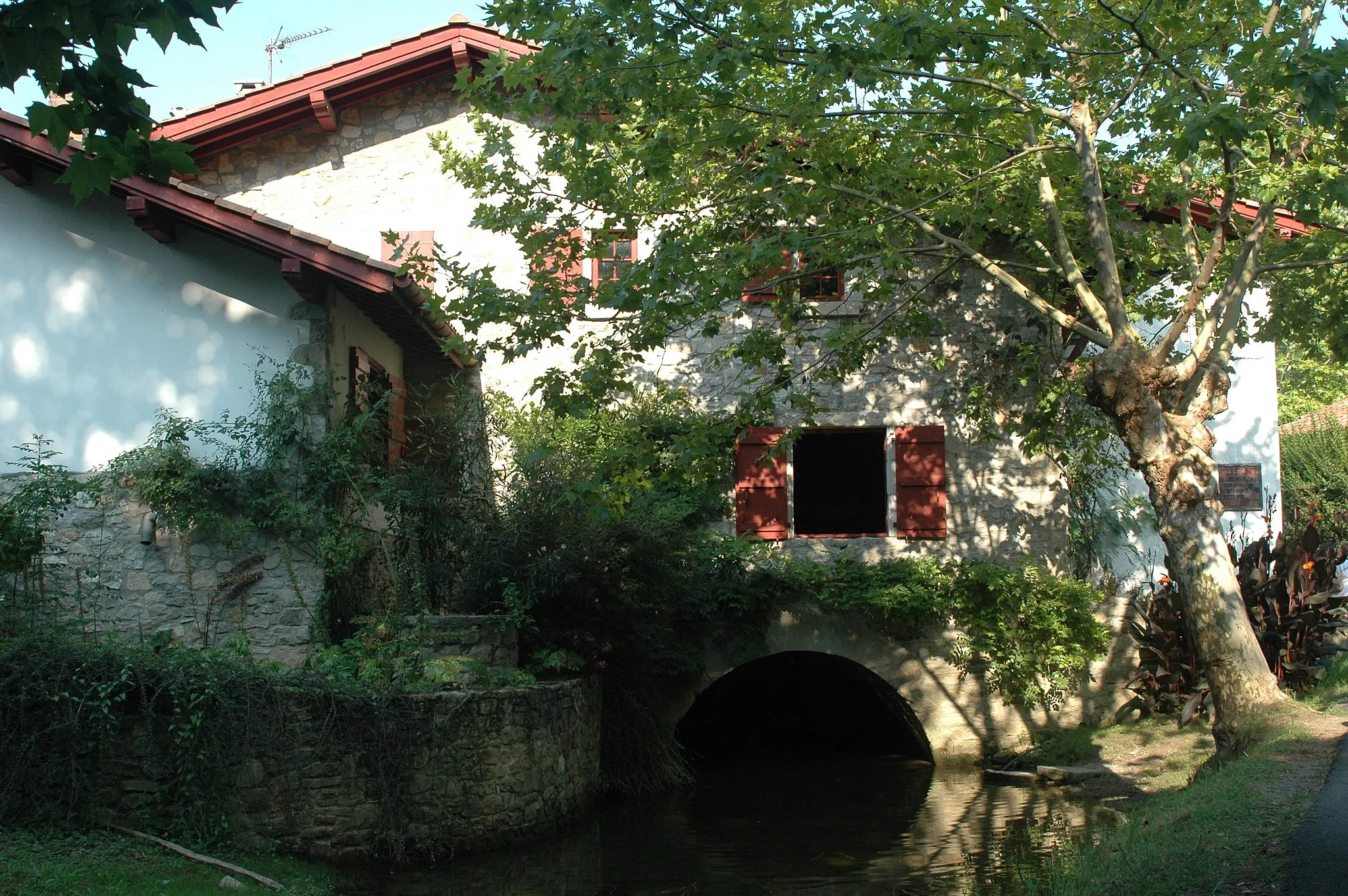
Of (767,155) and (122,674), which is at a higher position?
(767,155)

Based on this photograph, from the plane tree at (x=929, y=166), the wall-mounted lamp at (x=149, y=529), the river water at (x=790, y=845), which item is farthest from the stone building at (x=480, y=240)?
the wall-mounted lamp at (x=149, y=529)

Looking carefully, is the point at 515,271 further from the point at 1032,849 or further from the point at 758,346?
the point at 1032,849

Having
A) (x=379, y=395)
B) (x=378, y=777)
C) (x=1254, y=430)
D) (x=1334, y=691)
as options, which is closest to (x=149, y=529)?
(x=379, y=395)

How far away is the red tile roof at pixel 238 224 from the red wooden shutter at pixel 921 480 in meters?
5.89

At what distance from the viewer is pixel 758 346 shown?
31.2 feet

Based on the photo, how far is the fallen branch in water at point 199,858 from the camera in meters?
6.27

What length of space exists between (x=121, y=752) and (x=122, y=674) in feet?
1.70

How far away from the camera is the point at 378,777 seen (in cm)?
749

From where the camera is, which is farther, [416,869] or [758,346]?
[758,346]

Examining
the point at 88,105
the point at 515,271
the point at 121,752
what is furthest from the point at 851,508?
the point at 88,105

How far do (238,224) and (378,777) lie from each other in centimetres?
428

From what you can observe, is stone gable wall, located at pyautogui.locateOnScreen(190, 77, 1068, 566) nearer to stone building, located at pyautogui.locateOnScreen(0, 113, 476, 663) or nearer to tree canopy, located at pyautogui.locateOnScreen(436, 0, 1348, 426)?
tree canopy, located at pyautogui.locateOnScreen(436, 0, 1348, 426)

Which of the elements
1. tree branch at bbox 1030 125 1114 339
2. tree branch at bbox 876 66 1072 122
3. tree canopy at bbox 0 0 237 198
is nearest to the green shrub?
tree branch at bbox 1030 125 1114 339

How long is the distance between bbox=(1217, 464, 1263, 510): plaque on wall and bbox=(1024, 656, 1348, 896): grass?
25.2 feet
